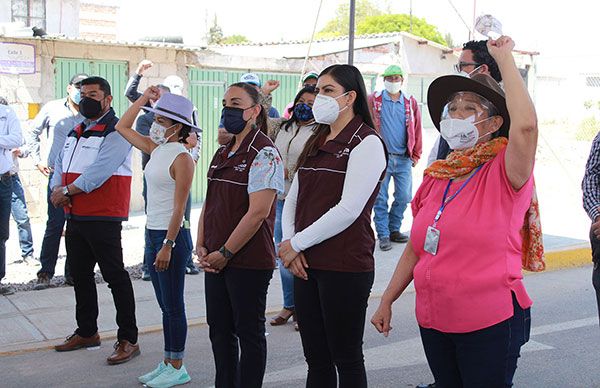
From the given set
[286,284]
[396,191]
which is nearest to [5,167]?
[286,284]

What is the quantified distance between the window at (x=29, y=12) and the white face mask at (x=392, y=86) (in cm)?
931

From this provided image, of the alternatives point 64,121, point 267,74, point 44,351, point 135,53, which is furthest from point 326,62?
point 44,351

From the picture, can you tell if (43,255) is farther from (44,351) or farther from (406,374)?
(406,374)

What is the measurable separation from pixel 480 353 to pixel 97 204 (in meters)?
3.52

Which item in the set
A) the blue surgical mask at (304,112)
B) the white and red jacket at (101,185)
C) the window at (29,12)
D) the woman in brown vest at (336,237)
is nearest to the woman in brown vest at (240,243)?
the woman in brown vest at (336,237)

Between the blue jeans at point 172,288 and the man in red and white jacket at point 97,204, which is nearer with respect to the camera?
the blue jeans at point 172,288

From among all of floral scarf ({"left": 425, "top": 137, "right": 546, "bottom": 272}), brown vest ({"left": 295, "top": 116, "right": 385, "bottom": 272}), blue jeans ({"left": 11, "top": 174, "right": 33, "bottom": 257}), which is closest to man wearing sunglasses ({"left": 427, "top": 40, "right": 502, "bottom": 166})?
brown vest ({"left": 295, "top": 116, "right": 385, "bottom": 272})

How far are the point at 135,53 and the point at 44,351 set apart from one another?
23.5 ft

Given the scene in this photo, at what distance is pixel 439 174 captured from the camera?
136 inches

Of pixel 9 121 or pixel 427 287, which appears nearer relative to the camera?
pixel 427 287

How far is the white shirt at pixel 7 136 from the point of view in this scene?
26.3 feet

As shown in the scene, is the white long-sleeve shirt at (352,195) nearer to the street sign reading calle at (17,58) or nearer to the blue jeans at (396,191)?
the blue jeans at (396,191)

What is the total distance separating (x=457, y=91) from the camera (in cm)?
357

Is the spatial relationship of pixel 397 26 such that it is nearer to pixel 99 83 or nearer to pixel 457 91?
pixel 99 83
